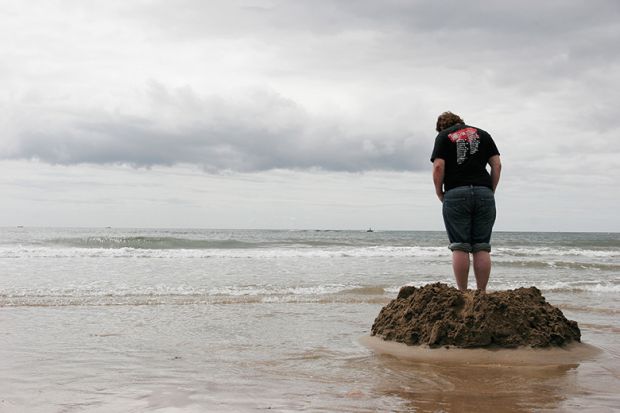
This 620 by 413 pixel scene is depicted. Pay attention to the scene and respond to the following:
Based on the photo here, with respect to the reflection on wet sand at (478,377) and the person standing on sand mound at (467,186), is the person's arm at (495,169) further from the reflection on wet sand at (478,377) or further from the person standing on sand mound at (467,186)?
the reflection on wet sand at (478,377)

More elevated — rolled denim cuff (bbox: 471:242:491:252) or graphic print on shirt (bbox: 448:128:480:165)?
graphic print on shirt (bbox: 448:128:480:165)

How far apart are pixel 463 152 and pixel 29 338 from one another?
14.0 feet

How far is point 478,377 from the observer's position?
332 centimetres

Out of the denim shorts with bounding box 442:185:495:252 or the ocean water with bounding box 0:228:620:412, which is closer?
the ocean water with bounding box 0:228:620:412

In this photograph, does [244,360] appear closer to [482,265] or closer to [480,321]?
[480,321]

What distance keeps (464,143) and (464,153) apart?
0.08 m

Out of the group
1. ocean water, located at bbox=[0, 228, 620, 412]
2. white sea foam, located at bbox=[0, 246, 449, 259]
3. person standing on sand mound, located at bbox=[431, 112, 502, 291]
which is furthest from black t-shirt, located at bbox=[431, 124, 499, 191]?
white sea foam, located at bbox=[0, 246, 449, 259]

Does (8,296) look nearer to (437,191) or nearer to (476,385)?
(437,191)

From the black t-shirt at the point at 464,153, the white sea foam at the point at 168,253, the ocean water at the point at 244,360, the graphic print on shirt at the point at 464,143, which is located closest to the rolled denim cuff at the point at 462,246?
the black t-shirt at the point at 464,153

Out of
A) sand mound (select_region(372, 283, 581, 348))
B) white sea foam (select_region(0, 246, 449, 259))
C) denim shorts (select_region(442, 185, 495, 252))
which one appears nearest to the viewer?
sand mound (select_region(372, 283, 581, 348))

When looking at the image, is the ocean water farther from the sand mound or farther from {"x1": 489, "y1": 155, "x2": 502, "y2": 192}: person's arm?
{"x1": 489, "y1": 155, "x2": 502, "y2": 192}: person's arm

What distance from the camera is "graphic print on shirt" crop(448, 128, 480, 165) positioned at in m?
4.26

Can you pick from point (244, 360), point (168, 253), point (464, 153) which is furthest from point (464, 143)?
point (168, 253)

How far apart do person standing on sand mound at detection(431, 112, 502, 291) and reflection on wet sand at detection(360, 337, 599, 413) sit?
841 mm
